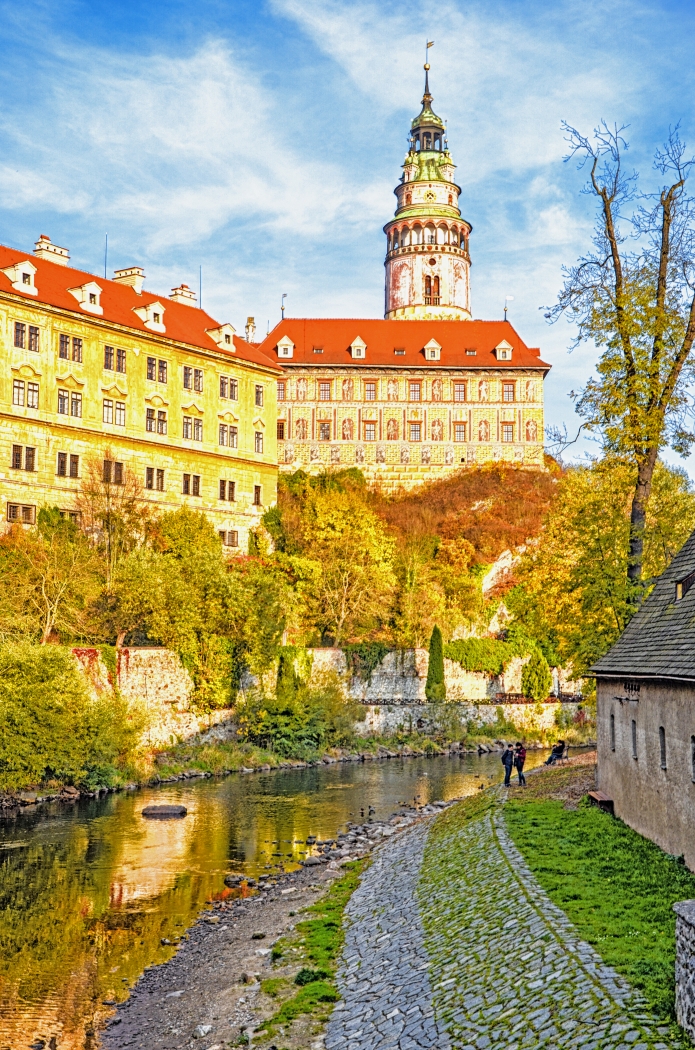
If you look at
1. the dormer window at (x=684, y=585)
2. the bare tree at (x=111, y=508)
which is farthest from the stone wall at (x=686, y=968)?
the bare tree at (x=111, y=508)

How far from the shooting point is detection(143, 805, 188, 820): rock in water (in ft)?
97.1

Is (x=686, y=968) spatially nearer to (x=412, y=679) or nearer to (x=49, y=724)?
(x=49, y=724)

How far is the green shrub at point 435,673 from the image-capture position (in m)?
50.8

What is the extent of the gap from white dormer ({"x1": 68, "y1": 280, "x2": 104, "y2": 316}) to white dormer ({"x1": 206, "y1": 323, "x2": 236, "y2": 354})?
8.74 metres

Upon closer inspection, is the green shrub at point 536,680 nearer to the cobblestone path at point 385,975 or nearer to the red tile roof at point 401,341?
the red tile roof at point 401,341

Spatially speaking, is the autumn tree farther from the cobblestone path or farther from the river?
the cobblestone path

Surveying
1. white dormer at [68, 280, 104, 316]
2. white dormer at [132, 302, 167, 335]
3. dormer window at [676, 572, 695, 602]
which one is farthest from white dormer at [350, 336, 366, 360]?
dormer window at [676, 572, 695, 602]

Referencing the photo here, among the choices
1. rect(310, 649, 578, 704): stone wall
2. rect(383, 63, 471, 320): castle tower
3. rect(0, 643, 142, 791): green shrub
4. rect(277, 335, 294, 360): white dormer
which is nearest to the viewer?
rect(0, 643, 142, 791): green shrub

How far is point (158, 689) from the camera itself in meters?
40.0

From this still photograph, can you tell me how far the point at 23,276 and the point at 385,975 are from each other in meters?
40.7

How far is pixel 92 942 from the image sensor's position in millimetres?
18828

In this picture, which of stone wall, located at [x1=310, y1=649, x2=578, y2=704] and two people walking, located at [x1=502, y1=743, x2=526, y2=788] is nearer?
two people walking, located at [x1=502, y1=743, x2=526, y2=788]

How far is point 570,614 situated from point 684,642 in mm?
12770

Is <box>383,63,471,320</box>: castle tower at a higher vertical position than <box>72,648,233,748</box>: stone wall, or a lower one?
higher
